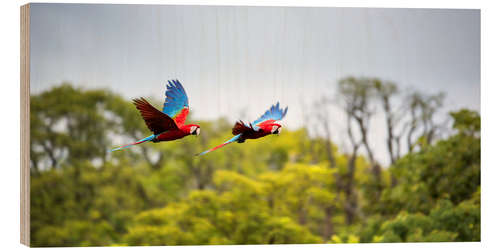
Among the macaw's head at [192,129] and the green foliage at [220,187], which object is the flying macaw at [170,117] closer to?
the macaw's head at [192,129]

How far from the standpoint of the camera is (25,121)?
7.34 meters

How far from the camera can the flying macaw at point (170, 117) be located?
2824 millimetres

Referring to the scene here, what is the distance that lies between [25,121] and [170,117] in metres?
5.06

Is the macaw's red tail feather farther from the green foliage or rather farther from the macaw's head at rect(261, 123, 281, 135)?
the green foliage

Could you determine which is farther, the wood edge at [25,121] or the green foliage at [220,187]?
the green foliage at [220,187]

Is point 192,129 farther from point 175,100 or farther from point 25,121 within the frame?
point 25,121

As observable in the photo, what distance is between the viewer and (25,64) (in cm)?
756

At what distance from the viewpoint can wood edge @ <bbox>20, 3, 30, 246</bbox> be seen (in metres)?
7.17

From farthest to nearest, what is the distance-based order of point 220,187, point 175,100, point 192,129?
point 220,187 < point 175,100 < point 192,129

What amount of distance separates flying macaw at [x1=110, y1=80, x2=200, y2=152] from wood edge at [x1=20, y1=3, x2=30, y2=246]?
451 cm

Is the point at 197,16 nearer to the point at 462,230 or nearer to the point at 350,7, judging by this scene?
the point at 350,7

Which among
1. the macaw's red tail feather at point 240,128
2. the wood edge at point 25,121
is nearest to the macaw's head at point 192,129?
the macaw's red tail feather at point 240,128

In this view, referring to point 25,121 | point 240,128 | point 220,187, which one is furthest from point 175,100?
point 220,187

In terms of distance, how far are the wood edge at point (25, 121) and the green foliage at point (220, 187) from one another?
53.0 inches
